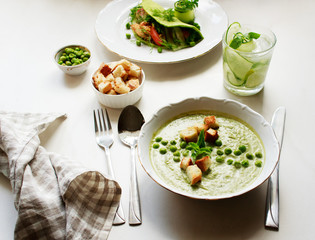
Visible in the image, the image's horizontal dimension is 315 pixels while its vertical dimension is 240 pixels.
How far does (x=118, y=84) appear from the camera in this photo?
5.58 ft

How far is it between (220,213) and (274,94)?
0.82 meters

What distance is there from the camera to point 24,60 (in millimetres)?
2145

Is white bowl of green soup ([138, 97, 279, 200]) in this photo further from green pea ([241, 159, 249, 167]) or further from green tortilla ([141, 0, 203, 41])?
green tortilla ([141, 0, 203, 41])

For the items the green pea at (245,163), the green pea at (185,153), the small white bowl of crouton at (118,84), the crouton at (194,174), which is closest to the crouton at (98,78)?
the small white bowl of crouton at (118,84)

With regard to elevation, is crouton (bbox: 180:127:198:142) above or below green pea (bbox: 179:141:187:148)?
above

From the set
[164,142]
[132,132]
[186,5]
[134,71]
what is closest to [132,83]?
[134,71]

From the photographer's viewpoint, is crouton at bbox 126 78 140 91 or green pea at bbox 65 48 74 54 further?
green pea at bbox 65 48 74 54

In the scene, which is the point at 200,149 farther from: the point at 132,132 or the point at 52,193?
the point at 52,193

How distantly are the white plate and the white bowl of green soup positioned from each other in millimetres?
521

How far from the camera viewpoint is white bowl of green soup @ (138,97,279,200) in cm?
127

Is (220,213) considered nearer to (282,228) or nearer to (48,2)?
(282,228)

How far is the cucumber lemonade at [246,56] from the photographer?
1592 millimetres

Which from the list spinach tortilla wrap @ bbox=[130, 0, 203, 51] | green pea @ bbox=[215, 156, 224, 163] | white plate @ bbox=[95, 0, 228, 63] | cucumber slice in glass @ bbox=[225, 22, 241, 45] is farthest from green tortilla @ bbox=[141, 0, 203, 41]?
green pea @ bbox=[215, 156, 224, 163]

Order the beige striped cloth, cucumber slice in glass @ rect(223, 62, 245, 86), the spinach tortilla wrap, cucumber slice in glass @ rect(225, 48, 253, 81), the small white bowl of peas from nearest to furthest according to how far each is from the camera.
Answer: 1. the beige striped cloth
2. cucumber slice in glass @ rect(225, 48, 253, 81)
3. cucumber slice in glass @ rect(223, 62, 245, 86)
4. the small white bowl of peas
5. the spinach tortilla wrap
